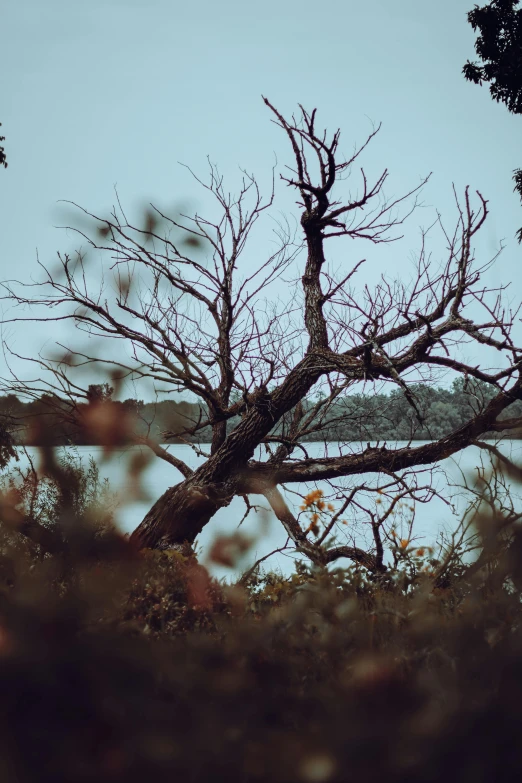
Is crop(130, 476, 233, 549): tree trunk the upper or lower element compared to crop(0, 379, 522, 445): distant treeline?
lower

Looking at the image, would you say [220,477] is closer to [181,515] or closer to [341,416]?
[181,515]

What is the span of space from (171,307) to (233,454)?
51.0 inches

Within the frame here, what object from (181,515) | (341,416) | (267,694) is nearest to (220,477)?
(181,515)

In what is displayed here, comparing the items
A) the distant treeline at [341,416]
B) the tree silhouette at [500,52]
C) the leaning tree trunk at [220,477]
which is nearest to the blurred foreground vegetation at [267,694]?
the distant treeline at [341,416]

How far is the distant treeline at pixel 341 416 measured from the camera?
194 inches

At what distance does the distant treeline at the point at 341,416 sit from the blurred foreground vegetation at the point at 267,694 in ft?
10.7

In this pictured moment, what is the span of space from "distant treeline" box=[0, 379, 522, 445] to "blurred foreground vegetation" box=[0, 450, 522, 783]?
3269 mm

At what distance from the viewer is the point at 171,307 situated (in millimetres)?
5066

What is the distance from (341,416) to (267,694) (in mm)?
4954

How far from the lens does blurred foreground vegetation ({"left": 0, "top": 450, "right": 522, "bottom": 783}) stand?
34.6 inches

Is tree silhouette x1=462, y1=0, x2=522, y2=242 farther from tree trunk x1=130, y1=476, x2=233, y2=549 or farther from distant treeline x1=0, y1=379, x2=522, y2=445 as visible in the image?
tree trunk x1=130, y1=476, x2=233, y2=549

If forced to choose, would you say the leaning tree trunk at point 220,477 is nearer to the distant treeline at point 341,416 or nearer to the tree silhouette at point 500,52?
the distant treeline at point 341,416

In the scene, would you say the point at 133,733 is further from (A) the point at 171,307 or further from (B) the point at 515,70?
(B) the point at 515,70

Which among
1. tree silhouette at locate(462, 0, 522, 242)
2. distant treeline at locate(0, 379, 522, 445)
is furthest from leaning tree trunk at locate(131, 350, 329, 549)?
tree silhouette at locate(462, 0, 522, 242)
